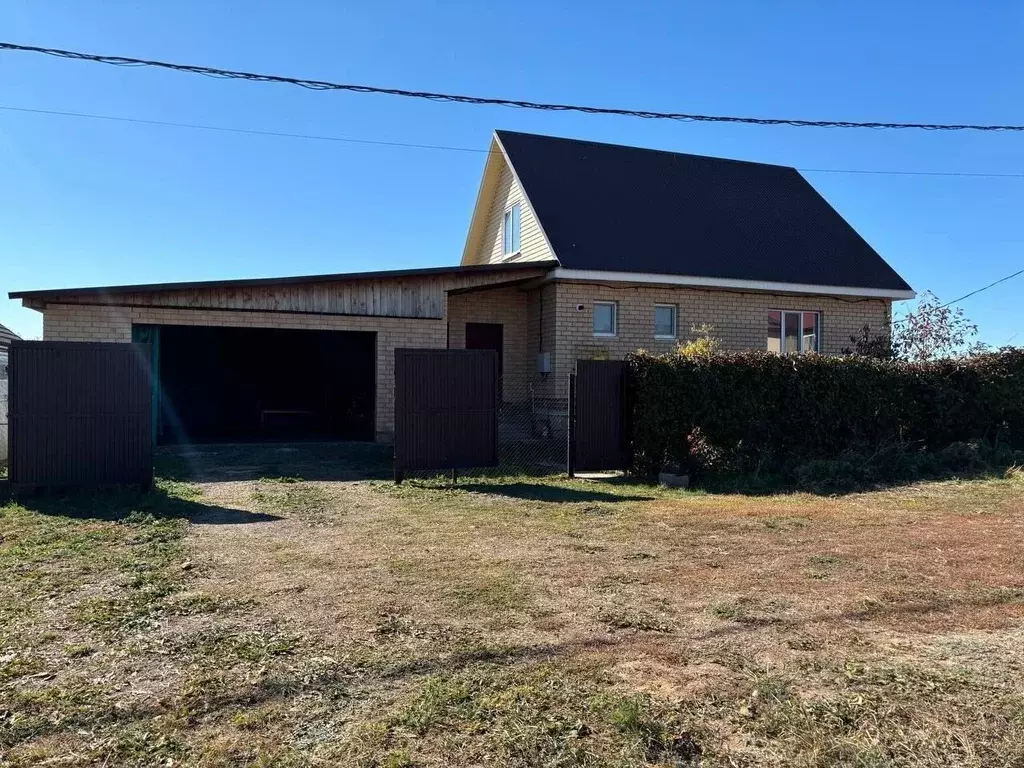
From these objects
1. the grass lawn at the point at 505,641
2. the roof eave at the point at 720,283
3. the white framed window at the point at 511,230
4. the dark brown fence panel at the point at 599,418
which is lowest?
the grass lawn at the point at 505,641

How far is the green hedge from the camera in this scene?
11.1 meters

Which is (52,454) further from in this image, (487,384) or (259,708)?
(259,708)

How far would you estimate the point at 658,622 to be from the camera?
14.8 ft

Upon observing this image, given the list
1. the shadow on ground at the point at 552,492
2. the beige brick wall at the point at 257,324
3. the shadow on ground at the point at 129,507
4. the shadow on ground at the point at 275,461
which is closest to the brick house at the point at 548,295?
the beige brick wall at the point at 257,324

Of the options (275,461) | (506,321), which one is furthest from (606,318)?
→ (275,461)

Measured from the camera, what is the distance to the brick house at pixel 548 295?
44.9 ft

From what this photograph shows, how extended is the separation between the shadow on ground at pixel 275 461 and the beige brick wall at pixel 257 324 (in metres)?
1.36

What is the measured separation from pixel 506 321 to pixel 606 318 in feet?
7.90

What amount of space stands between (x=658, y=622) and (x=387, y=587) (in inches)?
74.6

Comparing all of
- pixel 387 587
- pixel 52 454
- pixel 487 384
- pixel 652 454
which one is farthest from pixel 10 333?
pixel 387 587

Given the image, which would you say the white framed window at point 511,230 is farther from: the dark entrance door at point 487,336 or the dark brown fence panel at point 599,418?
the dark brown fence panel at point 599,418

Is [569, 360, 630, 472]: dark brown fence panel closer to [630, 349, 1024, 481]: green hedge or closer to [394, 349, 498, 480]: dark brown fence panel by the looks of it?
[630, 349, 1024, 481]: green hedge

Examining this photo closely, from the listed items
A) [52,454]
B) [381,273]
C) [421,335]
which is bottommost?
[52,454]

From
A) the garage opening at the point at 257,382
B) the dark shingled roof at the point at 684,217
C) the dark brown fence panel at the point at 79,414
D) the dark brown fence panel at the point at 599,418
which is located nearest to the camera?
Result: the dark brown fence panel at the point at 79,414
